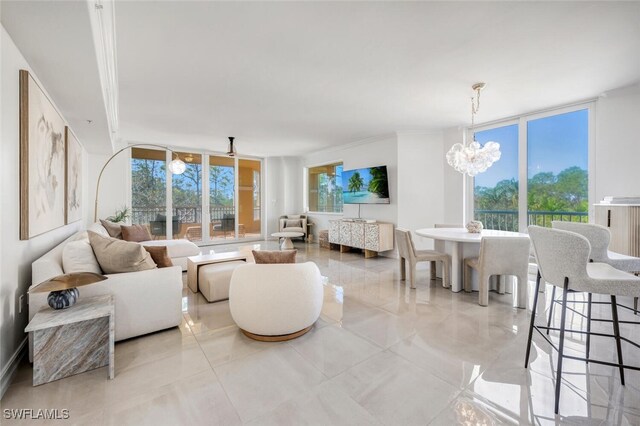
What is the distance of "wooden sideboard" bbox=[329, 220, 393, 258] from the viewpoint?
18.0 feet

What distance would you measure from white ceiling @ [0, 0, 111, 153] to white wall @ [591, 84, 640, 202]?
5534 millimetres

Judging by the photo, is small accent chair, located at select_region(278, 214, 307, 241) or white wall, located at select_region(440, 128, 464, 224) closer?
white wall, located at select_region(440, 128, 464, 224)

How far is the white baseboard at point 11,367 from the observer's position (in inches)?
65.5

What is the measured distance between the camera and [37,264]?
1.98 meters

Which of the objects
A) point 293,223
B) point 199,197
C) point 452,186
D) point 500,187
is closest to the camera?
point 500,187

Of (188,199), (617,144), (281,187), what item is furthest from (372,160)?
(188,199)

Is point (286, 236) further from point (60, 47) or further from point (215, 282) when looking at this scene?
point (60, 47)

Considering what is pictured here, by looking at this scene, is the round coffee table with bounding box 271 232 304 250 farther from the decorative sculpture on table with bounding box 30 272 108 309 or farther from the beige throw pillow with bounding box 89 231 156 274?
the decorative sculpture on table with bounding box 30 272 108 309

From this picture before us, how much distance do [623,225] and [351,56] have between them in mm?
3508

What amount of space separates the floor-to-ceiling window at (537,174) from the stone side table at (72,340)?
5.62 metres

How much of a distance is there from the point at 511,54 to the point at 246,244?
266 inches

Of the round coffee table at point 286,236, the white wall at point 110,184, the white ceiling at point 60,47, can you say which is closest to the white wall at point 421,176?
the round coffee table at point 286,236

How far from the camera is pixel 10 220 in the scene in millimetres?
1815

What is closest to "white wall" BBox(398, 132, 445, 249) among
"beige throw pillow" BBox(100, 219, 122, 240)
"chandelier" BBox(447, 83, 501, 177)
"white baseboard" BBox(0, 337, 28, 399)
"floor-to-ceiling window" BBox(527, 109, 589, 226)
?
"floor-to-ceiling window" BBox(527, 109, 589, 226)
